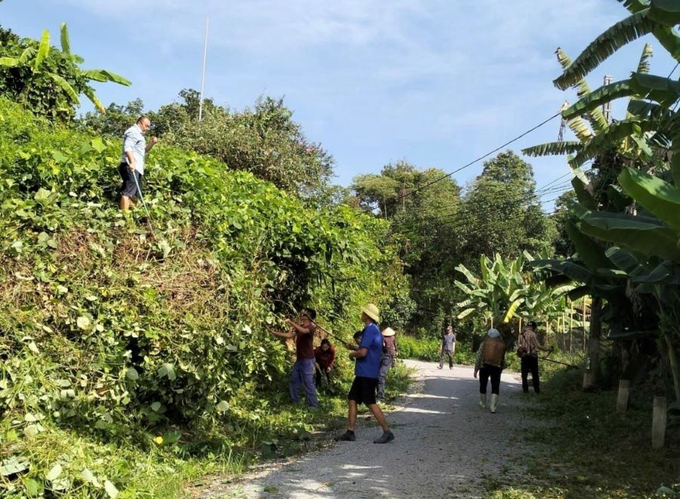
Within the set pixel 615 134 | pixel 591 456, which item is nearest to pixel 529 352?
pixel 615 134

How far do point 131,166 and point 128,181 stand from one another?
0.85 ft

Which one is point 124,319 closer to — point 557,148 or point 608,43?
point 608,43

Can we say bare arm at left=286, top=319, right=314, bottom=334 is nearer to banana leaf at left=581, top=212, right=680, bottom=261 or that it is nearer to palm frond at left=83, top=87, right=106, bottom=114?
banana leaf at left=581, top=212, right=680, bottom=261

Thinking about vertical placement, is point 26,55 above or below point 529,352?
above

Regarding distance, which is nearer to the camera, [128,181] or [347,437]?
[128,181]

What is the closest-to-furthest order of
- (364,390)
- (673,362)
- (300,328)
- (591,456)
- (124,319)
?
1. (124,319)
2. (591,456)
3. (364,390)
4. (673,362)
5. (300,328)

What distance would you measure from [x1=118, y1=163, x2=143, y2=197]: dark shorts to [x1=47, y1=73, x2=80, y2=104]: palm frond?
8.71m

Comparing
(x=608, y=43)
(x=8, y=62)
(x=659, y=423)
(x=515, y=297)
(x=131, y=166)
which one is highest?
(x=8, y=62)

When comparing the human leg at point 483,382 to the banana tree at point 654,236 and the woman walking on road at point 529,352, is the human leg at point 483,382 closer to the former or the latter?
the woman walking on road at point 529,352

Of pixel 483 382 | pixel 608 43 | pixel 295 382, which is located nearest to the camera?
pixel 608 43

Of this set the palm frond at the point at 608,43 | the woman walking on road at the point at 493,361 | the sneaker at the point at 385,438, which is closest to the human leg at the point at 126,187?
the sneaker at the point at 385,438

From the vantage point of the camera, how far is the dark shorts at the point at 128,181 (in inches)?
295

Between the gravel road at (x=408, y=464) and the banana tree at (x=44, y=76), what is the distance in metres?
10.7

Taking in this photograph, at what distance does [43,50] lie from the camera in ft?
48.6
